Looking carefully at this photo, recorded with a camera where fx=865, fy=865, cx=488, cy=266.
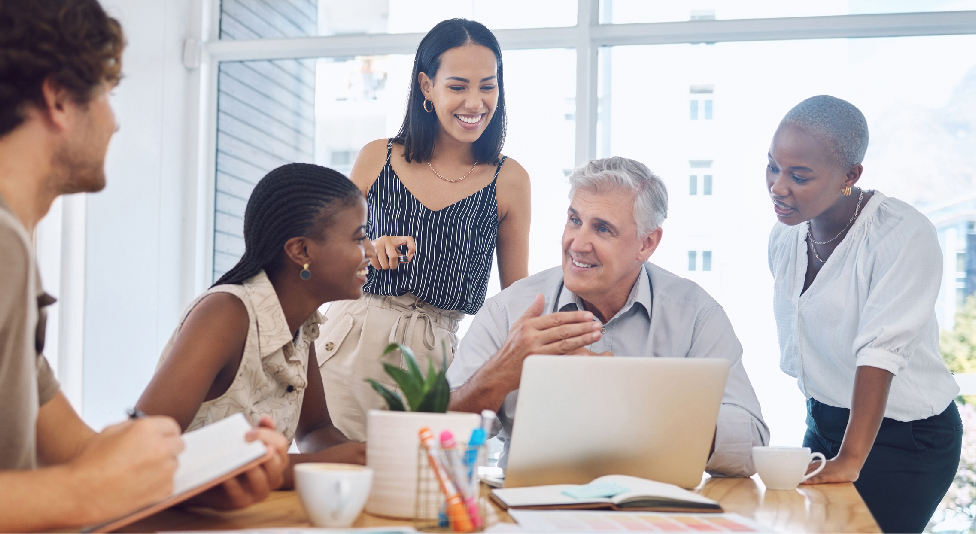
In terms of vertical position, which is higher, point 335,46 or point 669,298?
point 335,46

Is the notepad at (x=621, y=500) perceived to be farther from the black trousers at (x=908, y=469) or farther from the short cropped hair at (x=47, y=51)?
the black trousers at (x=908, y=469)

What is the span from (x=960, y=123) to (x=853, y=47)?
564 mm

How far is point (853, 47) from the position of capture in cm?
388

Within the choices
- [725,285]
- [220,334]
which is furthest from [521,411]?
[725,285]

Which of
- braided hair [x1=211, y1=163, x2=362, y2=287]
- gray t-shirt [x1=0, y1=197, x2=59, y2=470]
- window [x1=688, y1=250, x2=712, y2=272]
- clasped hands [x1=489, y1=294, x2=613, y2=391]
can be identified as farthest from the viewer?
window [x1=688, y1=250, x2=712, y2=272]

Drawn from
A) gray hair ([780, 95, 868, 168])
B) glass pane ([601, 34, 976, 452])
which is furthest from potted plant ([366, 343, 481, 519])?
glass pane ([601, 34, 976, 452])

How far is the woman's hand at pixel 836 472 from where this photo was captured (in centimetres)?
169

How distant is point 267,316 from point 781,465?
3.32 ft

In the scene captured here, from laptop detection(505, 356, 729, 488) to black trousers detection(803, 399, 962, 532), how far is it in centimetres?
99

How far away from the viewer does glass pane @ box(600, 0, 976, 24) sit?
152 inches

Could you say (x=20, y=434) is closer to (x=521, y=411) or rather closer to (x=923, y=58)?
(x=521, y=411)

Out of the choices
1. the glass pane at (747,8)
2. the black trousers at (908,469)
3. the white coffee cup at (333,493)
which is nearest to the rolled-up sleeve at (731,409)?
the black trousers at (908,469)

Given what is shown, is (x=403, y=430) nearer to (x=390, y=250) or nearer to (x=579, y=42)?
(x=390, y=250)

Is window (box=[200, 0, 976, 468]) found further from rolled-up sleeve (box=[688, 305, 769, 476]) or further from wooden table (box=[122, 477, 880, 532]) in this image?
wooden table (box=[122, 477, 880, 532])
